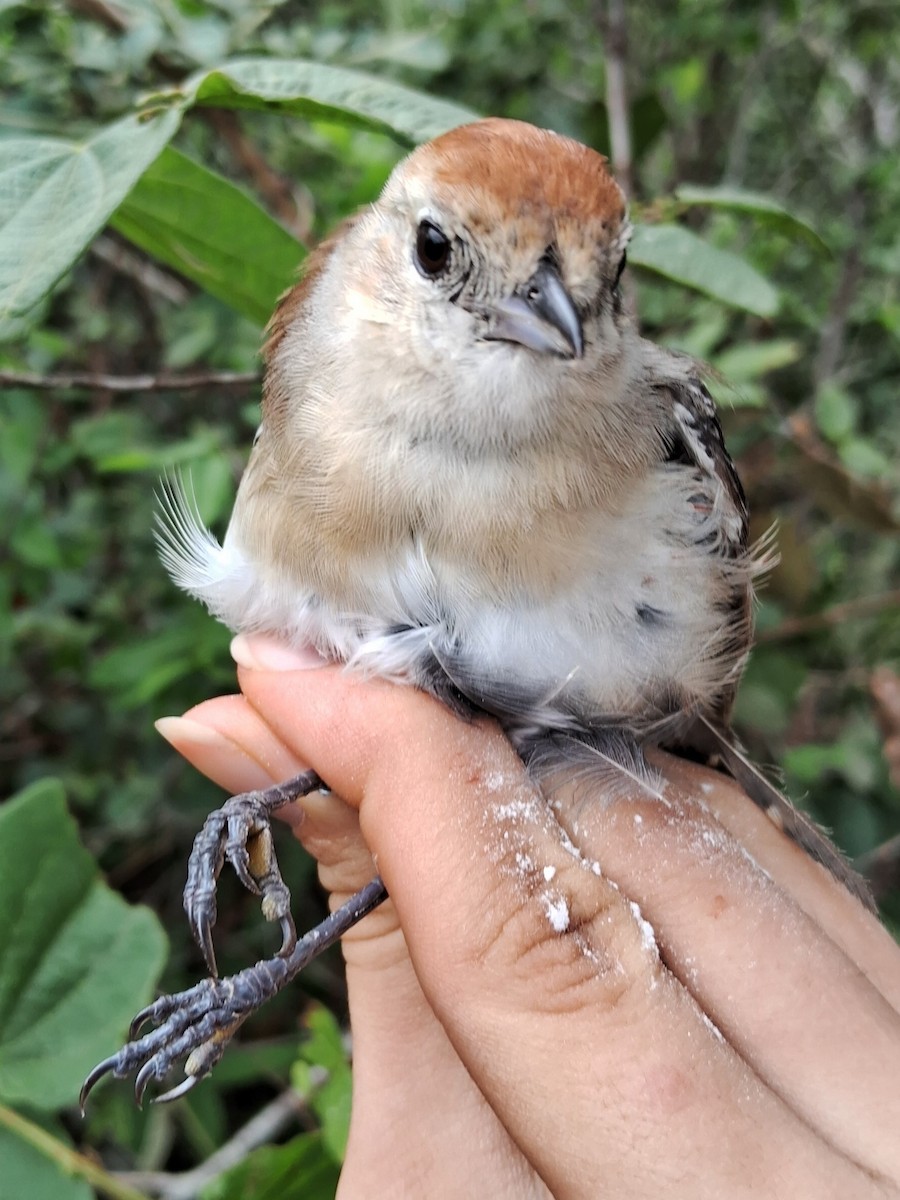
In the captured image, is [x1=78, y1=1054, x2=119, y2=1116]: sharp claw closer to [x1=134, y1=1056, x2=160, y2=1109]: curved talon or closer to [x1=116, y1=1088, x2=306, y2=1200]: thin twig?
[x1=134, y1=1056, x2=160, y2=1109]: curved talon

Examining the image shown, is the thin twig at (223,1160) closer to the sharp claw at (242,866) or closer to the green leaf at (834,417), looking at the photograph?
the sharp claw at (242,866)

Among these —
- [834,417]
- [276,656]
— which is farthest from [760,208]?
[834,417]

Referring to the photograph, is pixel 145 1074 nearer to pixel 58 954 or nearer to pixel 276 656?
pixel 58 954

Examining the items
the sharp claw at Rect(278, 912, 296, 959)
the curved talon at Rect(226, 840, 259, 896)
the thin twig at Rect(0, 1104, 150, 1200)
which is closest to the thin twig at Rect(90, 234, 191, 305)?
the curved talon at Rect(226, 840, 259, 896)

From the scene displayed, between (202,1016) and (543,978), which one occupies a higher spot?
(543,978)

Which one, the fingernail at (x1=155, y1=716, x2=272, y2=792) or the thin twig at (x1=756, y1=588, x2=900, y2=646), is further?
the thin twig at (x1=756, y1=588, x2=900, y2=646)
